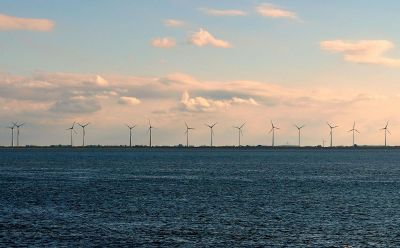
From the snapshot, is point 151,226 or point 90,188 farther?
point 90,188

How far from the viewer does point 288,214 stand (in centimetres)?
8781

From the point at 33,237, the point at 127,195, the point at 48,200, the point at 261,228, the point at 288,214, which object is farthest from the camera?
the point at 127,195

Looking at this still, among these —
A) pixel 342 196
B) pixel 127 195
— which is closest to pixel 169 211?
pixel 127 195

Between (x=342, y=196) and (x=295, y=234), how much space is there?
49.0 metres

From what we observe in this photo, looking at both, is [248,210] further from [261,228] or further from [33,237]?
[33,237]

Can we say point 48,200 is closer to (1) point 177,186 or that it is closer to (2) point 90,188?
(2) point 90,188

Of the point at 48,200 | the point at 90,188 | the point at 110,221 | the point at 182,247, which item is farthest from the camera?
the point at 90,188

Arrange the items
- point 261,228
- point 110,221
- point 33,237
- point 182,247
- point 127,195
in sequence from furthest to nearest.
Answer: point 127,195
point 110,221
point 261,228
point 33,237
point 182,247

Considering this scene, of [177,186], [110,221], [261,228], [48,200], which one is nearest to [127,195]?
[48,200]

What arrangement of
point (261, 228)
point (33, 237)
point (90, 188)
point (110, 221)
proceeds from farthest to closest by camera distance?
point (90, 188) < point (110, 221) < point (261, 228) < point (33, 237)

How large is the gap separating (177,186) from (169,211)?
159 ft

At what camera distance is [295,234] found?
69938 millimetres

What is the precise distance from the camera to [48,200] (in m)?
105

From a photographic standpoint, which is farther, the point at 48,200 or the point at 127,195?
the point at 127,195
